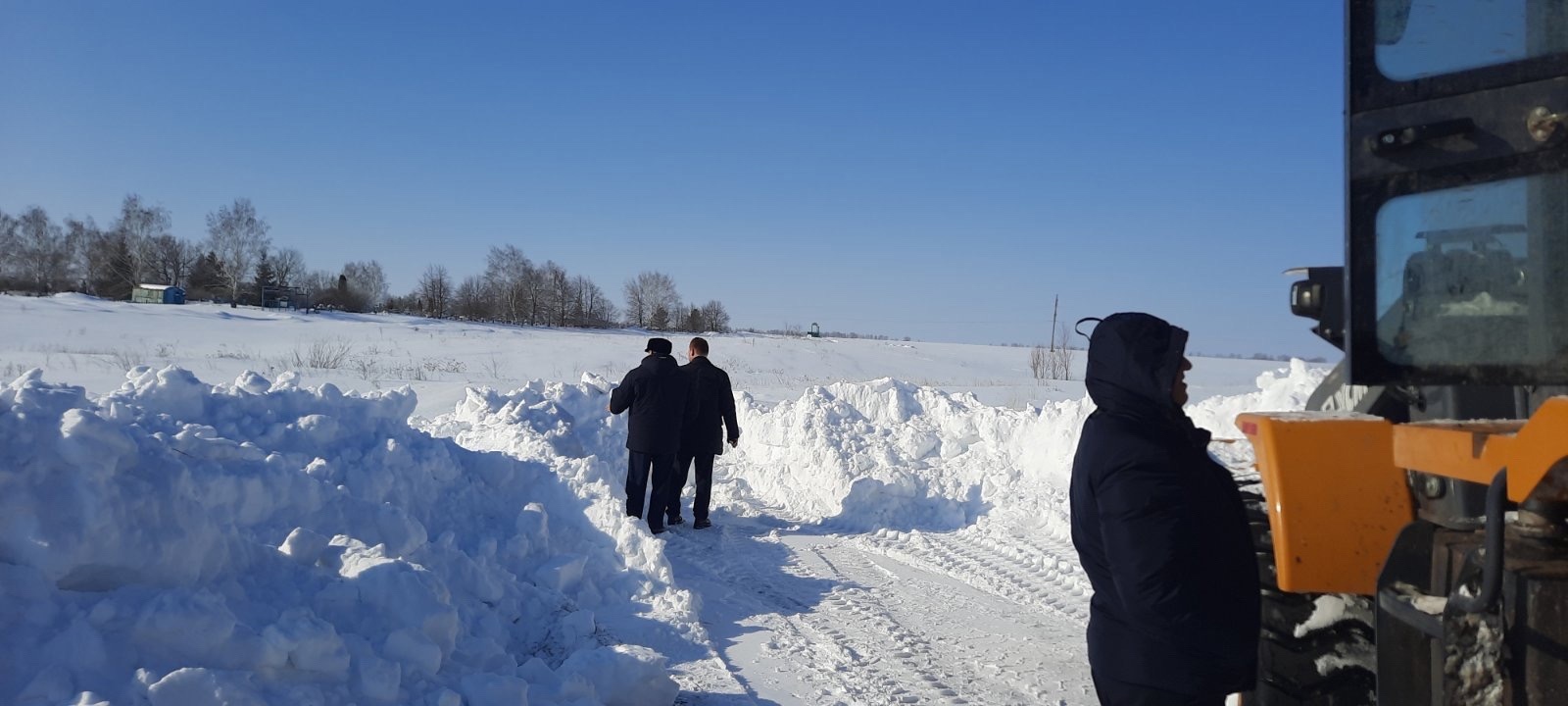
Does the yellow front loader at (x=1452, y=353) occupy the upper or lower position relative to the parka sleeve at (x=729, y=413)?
upper

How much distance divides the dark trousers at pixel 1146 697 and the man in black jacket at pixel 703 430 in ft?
20.3

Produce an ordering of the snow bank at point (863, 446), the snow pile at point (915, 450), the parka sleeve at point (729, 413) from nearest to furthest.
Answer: the snow bank at point (863, 446) → the snow pile at point (915, 450) → the parka sleeve at point (729, 413)

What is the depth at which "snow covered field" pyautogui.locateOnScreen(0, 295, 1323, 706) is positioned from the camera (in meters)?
3.38

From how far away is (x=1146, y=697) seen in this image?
8.62ft

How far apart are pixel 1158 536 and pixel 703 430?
6672 millimetres

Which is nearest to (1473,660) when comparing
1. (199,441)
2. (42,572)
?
(42,572)

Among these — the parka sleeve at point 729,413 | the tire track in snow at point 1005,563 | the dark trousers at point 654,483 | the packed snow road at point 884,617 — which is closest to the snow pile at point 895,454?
the tire track in snow at point 1005,563

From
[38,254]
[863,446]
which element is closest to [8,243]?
[38,254]

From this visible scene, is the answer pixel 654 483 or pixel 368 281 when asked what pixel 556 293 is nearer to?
pixel 368 281

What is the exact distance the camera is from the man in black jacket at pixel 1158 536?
8.23 feet

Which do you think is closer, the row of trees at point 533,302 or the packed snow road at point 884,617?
the packed snow road at point 884,617

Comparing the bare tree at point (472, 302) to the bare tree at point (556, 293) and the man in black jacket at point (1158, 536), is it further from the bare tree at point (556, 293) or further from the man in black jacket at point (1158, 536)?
the man in black jacket at point (1158, 536)

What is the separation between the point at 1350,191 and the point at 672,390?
636 centimetres

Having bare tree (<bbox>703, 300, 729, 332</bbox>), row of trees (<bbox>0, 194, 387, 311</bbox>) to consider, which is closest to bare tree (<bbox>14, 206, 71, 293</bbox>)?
row of trees (<bbox>0, 194, 387, 311</bbox>)
